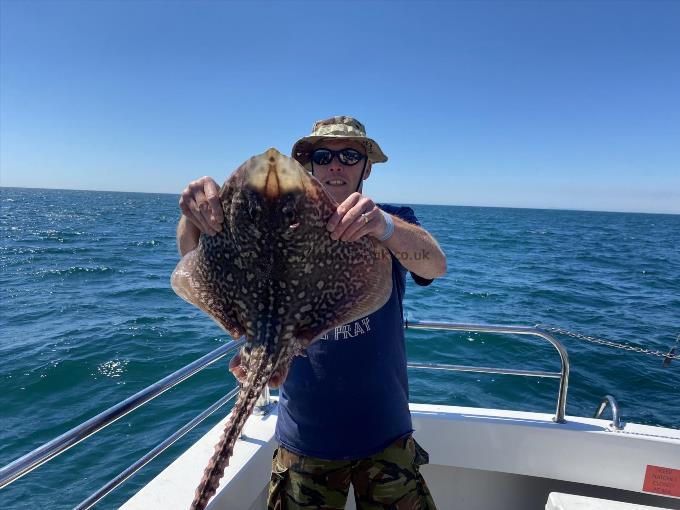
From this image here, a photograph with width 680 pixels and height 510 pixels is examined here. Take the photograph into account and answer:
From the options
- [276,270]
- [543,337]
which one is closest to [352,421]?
[276,270]

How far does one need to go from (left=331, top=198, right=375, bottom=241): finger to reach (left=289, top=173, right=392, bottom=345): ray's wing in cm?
6

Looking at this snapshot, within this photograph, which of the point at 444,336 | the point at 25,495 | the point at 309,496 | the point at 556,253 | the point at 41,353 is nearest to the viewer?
the point at 309,496

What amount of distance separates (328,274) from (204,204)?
2.34ft

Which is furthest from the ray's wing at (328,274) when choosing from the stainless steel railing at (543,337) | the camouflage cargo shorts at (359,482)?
the stainless steel railing at (543,337)

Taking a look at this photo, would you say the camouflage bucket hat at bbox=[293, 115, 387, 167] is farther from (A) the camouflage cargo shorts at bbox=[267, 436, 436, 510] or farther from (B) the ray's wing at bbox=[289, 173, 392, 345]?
(A) the camouflage cargo shorts at bbox=[267, 436, 436, 510]

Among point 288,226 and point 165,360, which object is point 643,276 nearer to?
point 165,360

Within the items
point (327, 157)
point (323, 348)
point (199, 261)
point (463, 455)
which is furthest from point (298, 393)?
point (463, 455)

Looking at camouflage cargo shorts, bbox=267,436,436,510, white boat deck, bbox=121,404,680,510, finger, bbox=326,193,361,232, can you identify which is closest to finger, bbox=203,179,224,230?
finger, bbox=326,193,361,232

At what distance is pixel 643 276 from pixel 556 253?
10.3 meters

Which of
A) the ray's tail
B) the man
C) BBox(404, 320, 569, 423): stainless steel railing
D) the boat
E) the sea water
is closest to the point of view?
the ray's tail

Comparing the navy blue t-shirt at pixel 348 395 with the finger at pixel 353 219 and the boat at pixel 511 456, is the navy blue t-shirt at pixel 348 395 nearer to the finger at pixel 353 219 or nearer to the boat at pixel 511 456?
the finger at pixel 353 219

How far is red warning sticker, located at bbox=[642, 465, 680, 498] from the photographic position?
3.80 metres

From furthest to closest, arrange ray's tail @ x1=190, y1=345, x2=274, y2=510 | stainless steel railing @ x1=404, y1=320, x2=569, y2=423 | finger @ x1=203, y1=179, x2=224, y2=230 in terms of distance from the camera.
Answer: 1. stainless steel railing @ x1=404, y1=320, x2=569, y2=423
2. finger @ x1=203, y1=179, x2=224, y2=230
3. ray's tail @ x1=190, y1=345, x2=274, y2=510

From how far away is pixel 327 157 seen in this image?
9.44 ft
